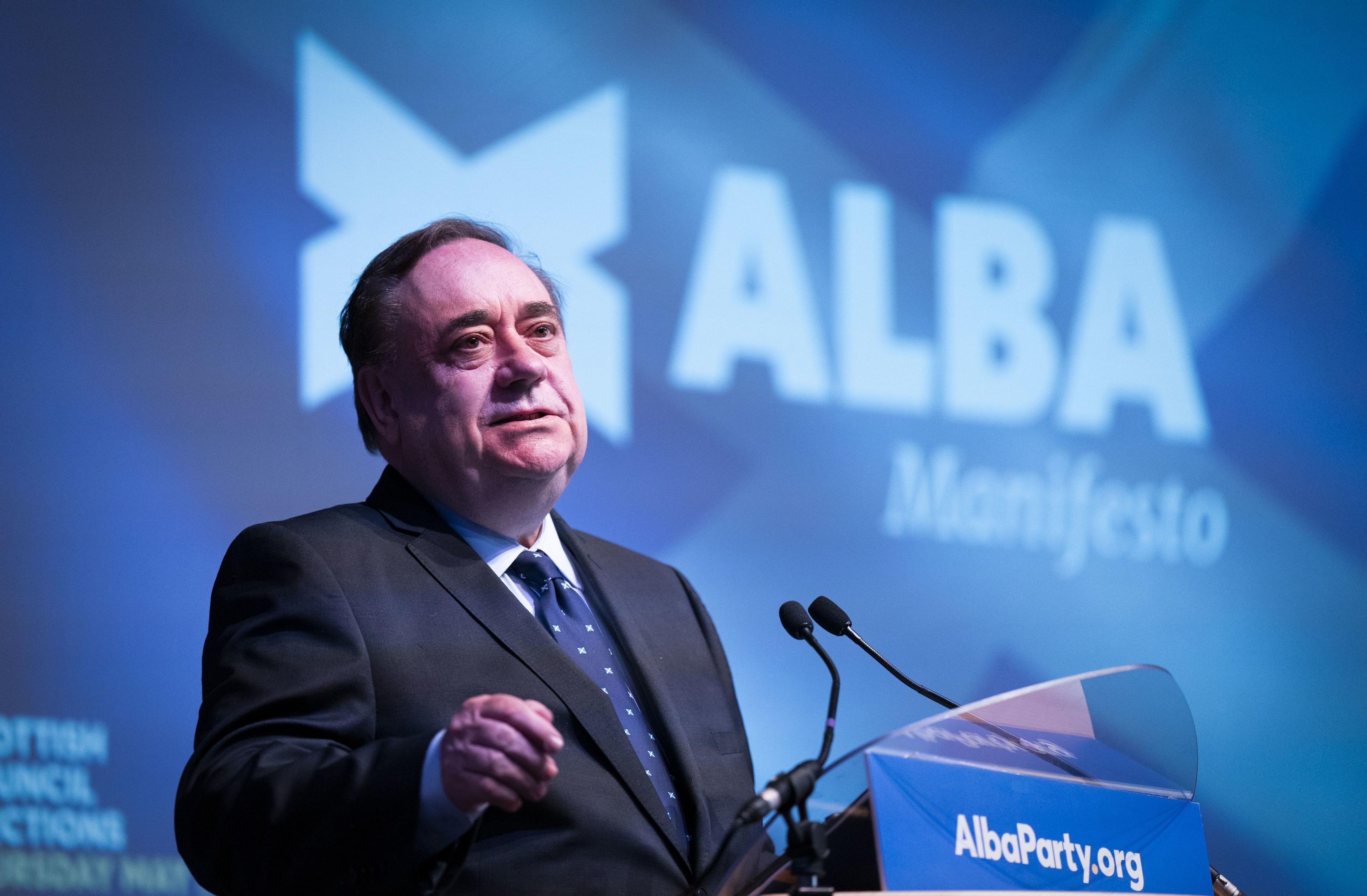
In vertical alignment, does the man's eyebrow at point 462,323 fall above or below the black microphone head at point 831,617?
above

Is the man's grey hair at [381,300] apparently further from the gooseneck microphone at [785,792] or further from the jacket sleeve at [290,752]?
the gooseneck microphone at [785,792]

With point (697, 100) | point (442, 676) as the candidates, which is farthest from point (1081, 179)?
point (442, 676)

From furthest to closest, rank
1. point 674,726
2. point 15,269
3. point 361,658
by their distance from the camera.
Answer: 1. point 15,269
2. point 674,726
3. point 361,658

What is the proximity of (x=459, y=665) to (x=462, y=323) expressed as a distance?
70 centimetres

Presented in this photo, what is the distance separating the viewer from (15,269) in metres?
2.61

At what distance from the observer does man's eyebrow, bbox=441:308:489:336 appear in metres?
2.18

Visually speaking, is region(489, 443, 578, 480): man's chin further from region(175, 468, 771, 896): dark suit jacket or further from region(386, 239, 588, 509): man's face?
region(175, 468, 771, 896): dark suit jacket

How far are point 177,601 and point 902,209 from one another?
228 cm

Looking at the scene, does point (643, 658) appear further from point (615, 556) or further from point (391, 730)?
point (391, 730)

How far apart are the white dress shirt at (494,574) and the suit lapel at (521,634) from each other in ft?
0.14

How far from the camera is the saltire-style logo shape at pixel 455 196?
2838 millimetres

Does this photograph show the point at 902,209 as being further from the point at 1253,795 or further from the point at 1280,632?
the point at 1253,795

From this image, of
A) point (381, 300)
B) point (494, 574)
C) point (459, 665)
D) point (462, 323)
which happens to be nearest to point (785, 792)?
point (459, 665)

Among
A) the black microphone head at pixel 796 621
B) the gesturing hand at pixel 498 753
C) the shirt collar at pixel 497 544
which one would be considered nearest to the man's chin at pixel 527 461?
the shirt collar at pixel 497 544
